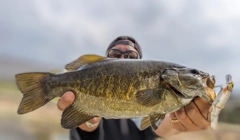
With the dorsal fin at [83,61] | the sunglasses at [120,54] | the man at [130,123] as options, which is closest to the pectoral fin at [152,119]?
the man at [130,123]

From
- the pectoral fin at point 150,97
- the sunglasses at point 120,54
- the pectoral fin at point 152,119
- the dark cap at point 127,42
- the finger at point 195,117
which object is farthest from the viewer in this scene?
the dark cap at point 127,42

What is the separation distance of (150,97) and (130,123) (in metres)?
2.49

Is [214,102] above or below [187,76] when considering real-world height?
below

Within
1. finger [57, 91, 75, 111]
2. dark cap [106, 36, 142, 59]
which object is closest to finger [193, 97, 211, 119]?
finger [57, 91, 75, 111]

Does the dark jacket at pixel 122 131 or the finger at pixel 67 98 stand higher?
the finger at pixel 67 98

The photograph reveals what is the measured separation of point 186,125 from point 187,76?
25.0 inches

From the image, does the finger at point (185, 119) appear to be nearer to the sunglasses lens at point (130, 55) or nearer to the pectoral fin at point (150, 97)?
the pectoral fin at point (150, 97)

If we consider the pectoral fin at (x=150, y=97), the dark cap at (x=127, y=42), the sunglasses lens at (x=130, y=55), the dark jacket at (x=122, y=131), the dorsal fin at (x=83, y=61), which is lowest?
the dark jacket at (x=122, y=131)

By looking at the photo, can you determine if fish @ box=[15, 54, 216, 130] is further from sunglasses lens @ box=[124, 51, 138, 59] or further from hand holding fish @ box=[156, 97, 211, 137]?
sunglasses lens @ box=[124, 51, 138, 59]

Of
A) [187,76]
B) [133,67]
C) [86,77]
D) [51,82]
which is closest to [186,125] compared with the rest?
[187,76]

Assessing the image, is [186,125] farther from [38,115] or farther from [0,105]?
[0,105]

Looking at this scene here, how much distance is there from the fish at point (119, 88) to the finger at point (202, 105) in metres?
0.09

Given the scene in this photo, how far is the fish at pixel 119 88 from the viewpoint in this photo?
2432 millimetres

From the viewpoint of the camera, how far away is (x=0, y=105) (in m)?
16.9
